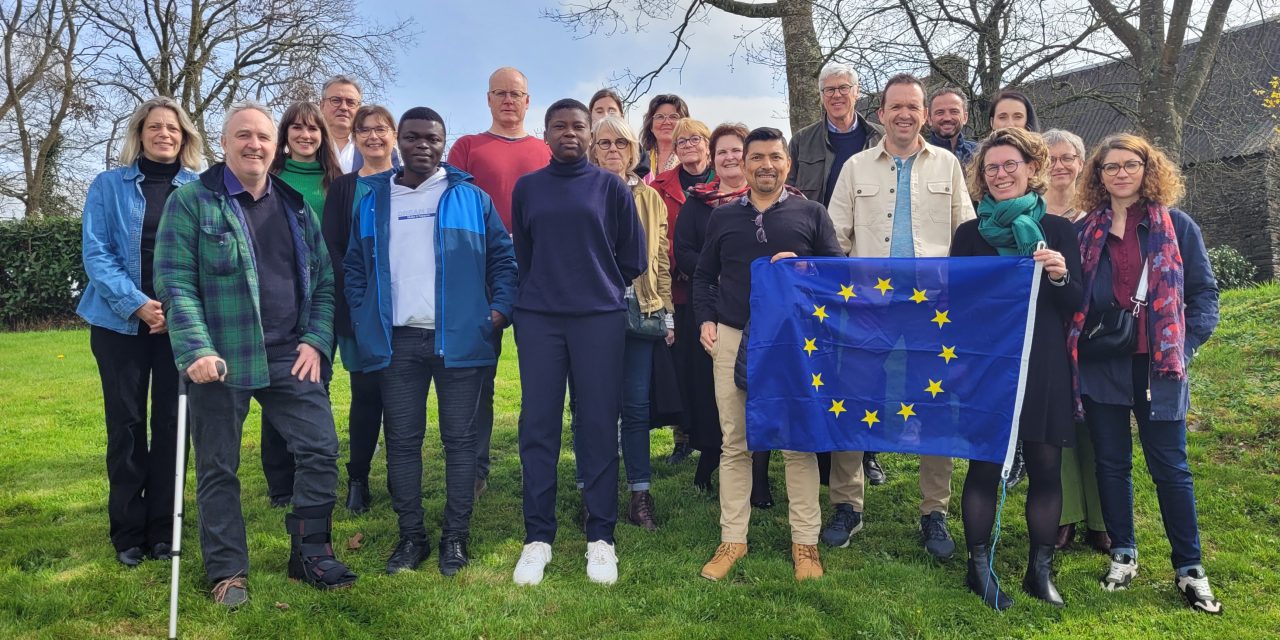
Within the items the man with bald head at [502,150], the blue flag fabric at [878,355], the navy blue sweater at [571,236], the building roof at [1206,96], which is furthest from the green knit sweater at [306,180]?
the building roof at [1206,96]

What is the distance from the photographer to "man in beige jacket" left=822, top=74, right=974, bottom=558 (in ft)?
16.0

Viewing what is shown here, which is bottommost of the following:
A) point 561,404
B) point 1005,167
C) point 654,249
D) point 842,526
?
point 842,526

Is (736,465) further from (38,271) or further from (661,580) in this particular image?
(38,271)

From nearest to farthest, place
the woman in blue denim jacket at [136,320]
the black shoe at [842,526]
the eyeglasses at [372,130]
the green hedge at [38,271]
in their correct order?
the woman in blue denim jacket at [136,320]
the black shoe at [842,526]
the eyeglasses at [372,130]
the green hedge at [38,271]

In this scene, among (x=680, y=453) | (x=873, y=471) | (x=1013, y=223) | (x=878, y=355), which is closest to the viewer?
(x=1013, y=223)

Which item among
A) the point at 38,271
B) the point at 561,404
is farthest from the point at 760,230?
the point at 38,271

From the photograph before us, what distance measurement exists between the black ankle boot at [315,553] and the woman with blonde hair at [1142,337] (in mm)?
3731

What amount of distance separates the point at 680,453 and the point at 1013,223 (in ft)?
11.2

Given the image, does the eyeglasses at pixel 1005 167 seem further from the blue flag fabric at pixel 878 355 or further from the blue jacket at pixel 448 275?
the blue jacket at pixel 448 275

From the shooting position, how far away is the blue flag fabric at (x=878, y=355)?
4160 mm

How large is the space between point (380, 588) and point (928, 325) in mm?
3043

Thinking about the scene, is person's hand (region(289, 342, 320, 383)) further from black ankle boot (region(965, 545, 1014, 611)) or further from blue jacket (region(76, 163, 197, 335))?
black ankle boot (region(965, 545, 1014, 611))

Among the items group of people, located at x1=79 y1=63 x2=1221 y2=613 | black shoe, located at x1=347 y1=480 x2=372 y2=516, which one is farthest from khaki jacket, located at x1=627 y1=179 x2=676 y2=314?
black shoe, located at x1=347 y1=480 x2=372 y2=516

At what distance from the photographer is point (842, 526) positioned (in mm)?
4930
